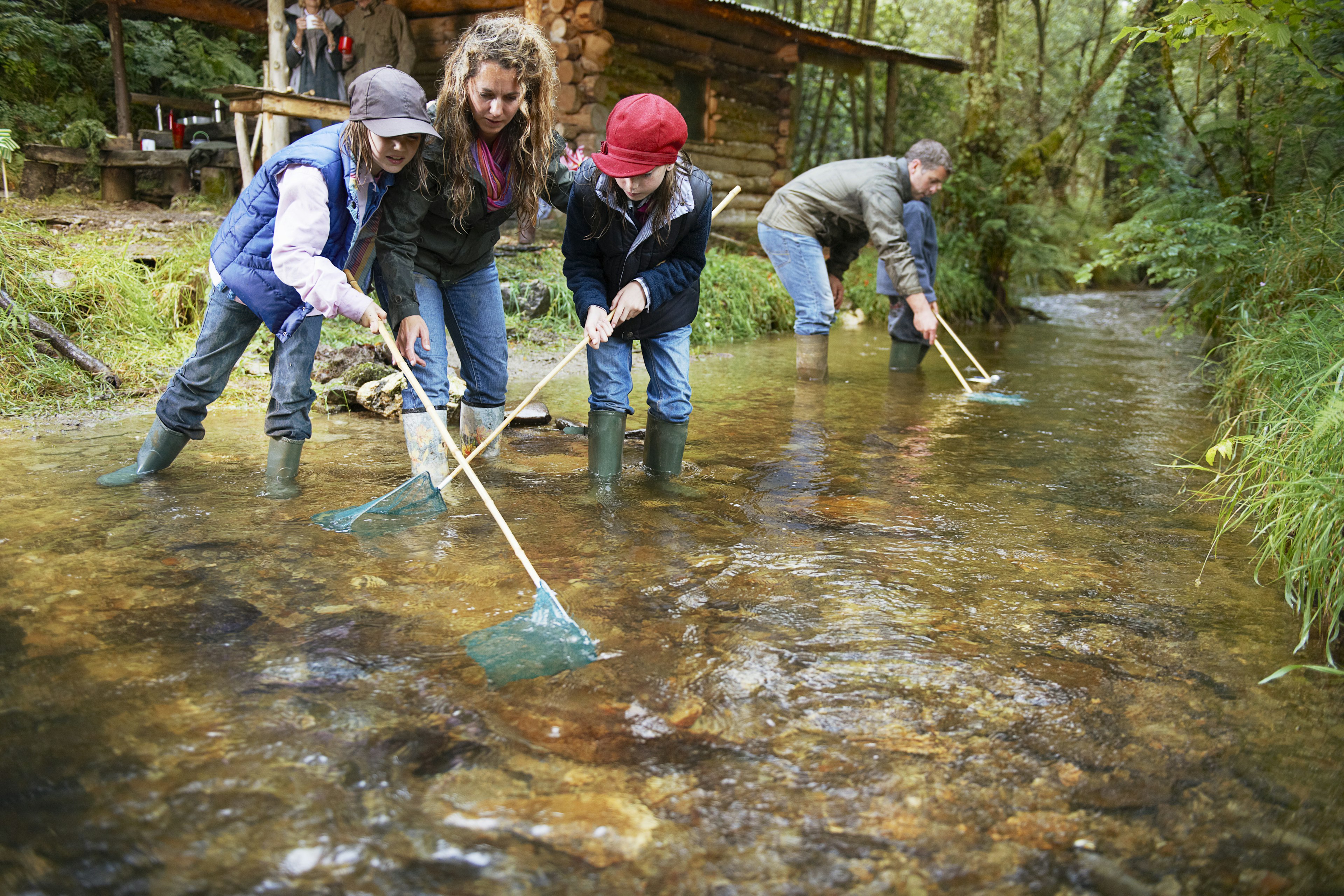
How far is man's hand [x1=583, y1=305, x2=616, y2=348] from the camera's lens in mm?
3709

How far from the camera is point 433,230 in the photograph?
371 cm

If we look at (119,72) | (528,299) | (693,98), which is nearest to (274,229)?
(528,299)

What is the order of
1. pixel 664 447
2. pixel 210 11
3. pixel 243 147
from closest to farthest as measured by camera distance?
1. pixel 664 447
2. pixel 243 147
3. pixel 210 11

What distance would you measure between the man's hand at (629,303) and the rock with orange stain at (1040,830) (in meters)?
2.35

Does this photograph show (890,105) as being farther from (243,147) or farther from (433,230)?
(433,230)

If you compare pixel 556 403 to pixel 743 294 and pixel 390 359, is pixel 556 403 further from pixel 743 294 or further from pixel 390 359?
pixel 743 294

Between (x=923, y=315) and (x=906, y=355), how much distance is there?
4.88ft

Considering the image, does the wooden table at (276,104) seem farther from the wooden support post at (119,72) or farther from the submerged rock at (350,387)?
the wooden support post at (119,72)

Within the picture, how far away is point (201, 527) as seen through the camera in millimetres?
3426

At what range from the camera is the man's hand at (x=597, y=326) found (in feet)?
12.2

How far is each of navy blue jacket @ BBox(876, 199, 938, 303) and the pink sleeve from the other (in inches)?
188

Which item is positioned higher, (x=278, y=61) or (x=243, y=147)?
(x=278, y=61)

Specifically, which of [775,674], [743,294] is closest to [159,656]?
[775,674]

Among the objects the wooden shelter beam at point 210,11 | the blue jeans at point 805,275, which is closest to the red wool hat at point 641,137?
the blue jeans at point 805,275
